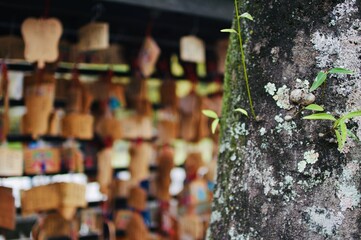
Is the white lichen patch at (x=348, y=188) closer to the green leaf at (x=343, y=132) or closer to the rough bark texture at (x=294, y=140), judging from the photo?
the rough bark texture at (x=294, y=140)

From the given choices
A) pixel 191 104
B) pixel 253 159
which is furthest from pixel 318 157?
pixel 191 104

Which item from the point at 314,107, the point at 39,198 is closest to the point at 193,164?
the point at 39,198

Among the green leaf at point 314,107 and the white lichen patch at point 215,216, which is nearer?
the green leaf at point 314,107

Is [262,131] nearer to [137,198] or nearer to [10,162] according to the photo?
[10,162]

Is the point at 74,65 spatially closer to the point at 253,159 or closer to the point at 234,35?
the point at 234,35

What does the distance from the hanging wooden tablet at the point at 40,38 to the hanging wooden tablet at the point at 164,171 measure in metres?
1.14

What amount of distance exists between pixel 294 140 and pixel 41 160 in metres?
1.76

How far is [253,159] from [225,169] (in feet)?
0.34

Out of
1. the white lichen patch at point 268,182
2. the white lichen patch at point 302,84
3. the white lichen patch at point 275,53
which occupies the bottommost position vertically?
the white lichen patch at point 268,182

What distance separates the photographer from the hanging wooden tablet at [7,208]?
90.7 inches

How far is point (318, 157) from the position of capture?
1132 mm

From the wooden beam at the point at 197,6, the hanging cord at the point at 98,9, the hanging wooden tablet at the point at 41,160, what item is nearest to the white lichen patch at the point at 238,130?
the wooden beam at the point at 197,6

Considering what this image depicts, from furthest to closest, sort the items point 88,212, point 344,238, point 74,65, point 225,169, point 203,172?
point 203,172 < point 88,212 < point 74,65 < point 225,169 < point 344,238

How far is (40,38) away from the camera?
7.18 feet
